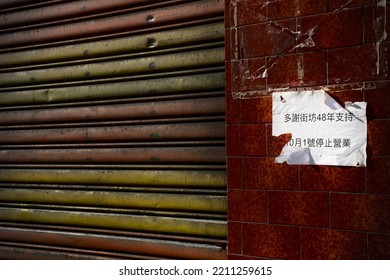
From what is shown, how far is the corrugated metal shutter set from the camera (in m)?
3.28

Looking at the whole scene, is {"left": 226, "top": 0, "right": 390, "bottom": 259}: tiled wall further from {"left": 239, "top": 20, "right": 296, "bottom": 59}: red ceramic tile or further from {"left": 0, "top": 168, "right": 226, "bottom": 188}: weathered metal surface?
{"left": 0, "top": 168, "right": 226, "bottom": 188}: weathered metal surface

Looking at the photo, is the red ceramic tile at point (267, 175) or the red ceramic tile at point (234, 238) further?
the red ceramic tile at point (234, 238)

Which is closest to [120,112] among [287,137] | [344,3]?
[287,137]

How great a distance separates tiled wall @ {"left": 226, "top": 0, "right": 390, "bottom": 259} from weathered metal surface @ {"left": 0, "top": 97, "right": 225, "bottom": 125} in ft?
1.36

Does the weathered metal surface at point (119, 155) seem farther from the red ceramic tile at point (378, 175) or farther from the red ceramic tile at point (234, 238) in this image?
the red ceramic tile at point (378, 175)

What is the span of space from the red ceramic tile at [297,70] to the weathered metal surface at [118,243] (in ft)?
4.55

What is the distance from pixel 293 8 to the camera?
270cm

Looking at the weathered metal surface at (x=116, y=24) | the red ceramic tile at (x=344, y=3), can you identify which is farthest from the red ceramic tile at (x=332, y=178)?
the weathered metal surface at (x=116, y=24)

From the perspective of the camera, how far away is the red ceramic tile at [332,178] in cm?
248

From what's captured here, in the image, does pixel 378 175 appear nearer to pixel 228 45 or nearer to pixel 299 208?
pixel 299 208

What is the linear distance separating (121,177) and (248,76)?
1.54m

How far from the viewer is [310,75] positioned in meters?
→ 2.62

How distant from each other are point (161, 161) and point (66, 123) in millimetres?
1121

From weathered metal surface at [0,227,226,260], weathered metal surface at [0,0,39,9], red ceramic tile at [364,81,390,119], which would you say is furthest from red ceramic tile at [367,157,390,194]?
weathered metal surface at [0,0,39,9]
